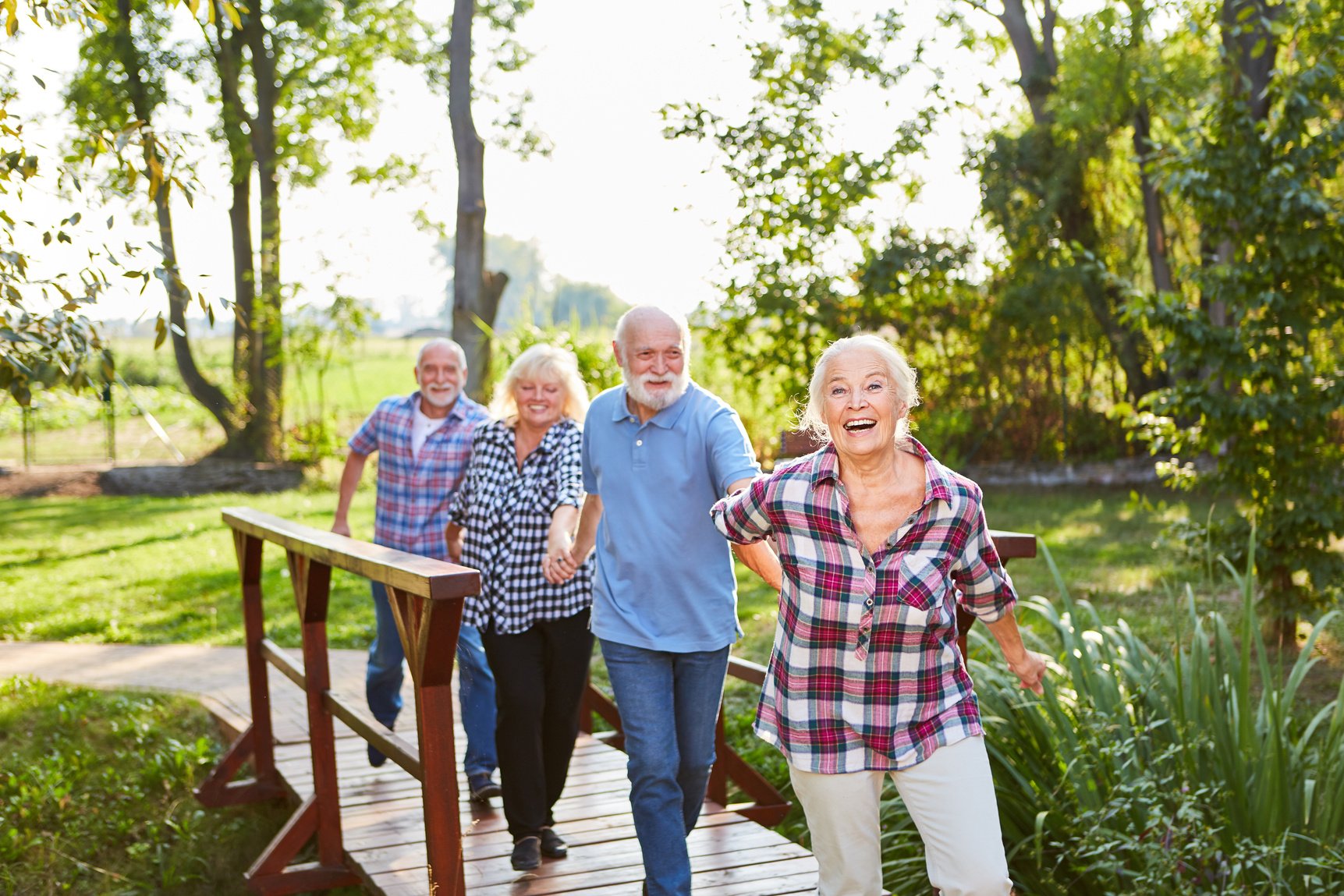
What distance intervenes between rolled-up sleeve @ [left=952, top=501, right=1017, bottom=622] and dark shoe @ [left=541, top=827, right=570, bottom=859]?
1962mm

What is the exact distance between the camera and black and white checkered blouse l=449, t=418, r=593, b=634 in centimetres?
433

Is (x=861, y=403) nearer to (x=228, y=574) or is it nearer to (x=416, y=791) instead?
(x=416, y=791)

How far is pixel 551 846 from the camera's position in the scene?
14.7ft

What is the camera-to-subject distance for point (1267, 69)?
33.6 feet

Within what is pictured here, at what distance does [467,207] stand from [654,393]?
10768 millimetres

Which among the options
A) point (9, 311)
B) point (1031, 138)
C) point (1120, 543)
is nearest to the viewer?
point (9, 311)

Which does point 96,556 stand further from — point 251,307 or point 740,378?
point 251,307

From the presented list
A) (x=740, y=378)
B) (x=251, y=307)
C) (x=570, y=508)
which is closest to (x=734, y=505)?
(x=570, y=508)

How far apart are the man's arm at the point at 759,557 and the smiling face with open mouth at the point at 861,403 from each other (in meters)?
0.52

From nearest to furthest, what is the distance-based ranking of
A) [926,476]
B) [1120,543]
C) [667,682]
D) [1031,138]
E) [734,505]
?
1. [926,476]
2. [734,505]
3. [667,682]
4. [1120,543]
5. [1031,138]

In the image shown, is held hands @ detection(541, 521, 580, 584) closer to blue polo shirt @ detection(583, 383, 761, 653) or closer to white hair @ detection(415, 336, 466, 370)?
blue polo shirt @ detection(583, 383, 761, 653)

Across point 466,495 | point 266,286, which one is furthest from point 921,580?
point 266,286

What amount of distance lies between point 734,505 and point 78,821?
435 cm

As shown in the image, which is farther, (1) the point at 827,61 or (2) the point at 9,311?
(1) the point at 827,61
